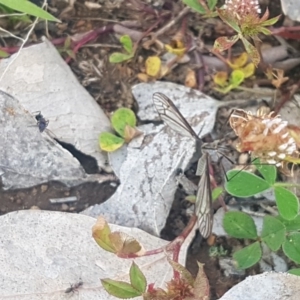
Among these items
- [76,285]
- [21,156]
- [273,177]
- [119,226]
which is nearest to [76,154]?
[21,156]

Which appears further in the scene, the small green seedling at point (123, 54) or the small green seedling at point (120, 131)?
the small green seedling at point (123, 54)

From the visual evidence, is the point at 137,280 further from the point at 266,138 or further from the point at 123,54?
the point at 123,54

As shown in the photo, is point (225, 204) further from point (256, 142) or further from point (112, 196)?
point (256, 142)

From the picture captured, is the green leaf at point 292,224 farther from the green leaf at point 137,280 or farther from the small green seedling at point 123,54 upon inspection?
the small green seedling at point 123,54

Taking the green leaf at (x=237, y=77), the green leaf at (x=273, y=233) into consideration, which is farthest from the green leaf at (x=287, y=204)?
the green leaf at (x=237, y=77)

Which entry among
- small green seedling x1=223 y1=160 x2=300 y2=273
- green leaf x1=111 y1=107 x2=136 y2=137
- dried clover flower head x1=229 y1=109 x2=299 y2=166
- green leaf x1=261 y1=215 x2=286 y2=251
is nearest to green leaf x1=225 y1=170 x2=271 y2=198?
small green seedling x1=223 y1=160 x2=300 y2=273

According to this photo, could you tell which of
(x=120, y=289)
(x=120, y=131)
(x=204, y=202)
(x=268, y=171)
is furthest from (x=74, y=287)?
(x=268, y=171)
